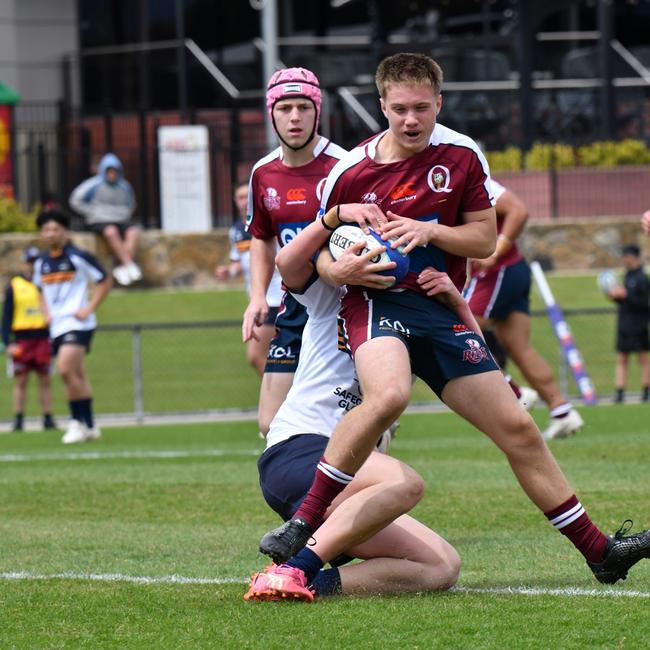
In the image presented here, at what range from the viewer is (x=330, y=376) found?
632 cm

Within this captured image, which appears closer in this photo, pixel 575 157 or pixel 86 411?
pixel 86 411

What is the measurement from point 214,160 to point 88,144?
9.54 feet

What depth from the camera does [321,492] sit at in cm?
587

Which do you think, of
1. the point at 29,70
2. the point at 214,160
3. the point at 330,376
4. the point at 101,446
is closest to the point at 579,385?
the point at 101,446

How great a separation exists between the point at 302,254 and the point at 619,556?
180 cm

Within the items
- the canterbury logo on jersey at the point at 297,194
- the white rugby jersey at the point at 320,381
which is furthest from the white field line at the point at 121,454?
the white rugby jersey at the point at 320,381

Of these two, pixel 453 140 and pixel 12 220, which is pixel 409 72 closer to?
pixel 453 140

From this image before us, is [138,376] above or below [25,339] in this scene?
below

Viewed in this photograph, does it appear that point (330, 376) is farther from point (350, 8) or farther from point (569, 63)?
point (350, 8)

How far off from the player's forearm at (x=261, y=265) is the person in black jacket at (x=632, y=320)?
10736 millimetres

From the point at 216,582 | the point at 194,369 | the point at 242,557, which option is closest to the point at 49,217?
the point at 194,369

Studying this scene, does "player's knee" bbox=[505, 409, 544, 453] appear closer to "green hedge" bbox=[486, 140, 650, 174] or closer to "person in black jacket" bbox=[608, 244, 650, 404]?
"person in black jacket" bbox=[608, 244, 650, 404]

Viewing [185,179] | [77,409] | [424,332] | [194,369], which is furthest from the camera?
[185,179]

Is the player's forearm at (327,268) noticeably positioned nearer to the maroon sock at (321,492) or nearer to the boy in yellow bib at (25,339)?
the maroon sock at (321,492)
